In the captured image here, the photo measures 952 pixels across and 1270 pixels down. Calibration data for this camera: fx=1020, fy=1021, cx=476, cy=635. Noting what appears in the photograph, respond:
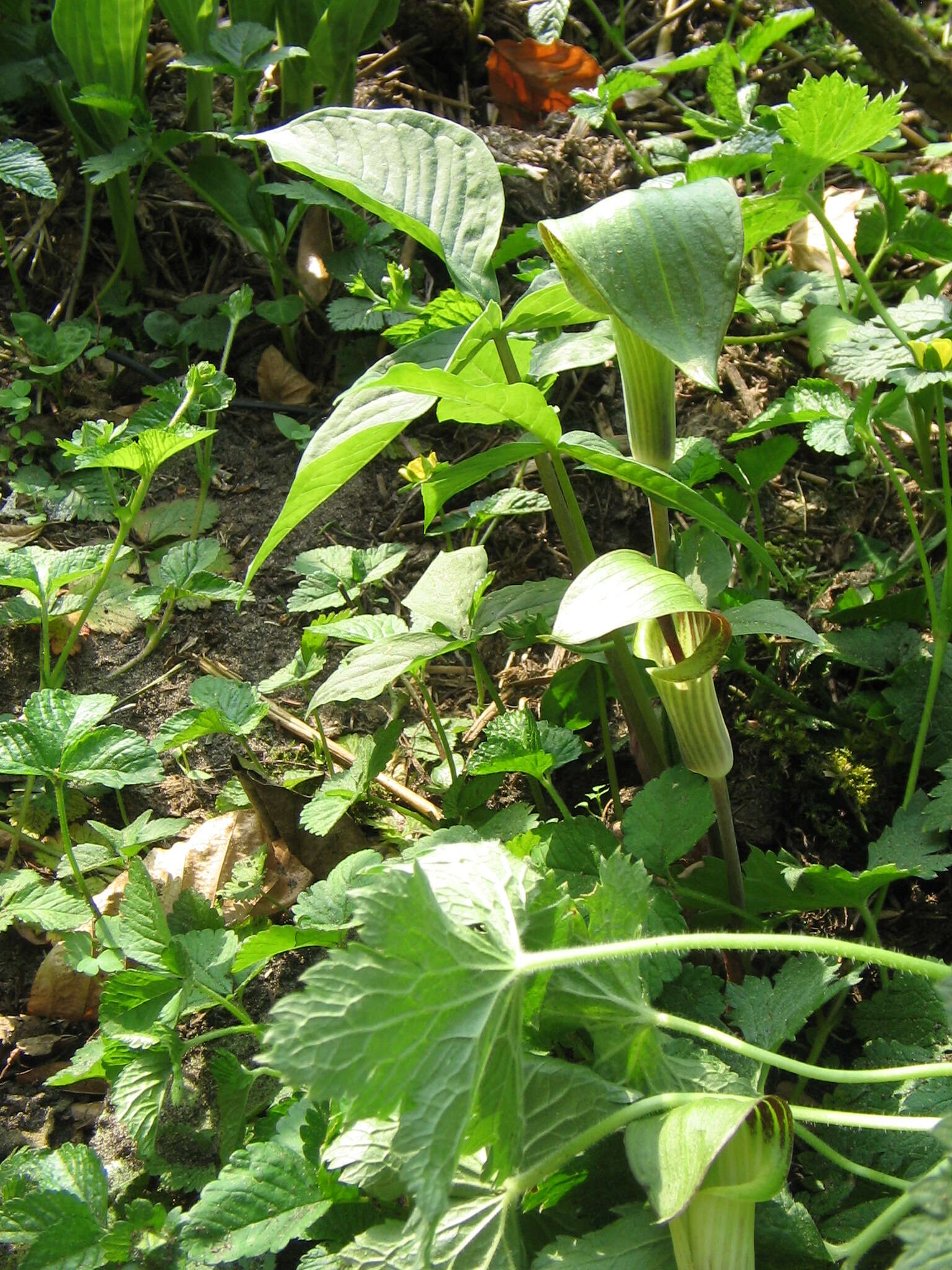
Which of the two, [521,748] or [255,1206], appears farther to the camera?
[521,748]

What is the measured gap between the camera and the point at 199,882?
1.51m

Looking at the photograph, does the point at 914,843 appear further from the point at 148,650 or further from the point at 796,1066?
the point at 148,650

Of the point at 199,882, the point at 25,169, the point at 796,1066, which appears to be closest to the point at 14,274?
the point at 25,169

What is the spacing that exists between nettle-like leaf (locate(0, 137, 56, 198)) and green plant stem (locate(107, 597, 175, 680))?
78 cm

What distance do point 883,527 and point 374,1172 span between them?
140 cm

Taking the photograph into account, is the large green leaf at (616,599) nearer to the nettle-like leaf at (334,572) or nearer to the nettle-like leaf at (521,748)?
the nettle-like leaf at (521,748)

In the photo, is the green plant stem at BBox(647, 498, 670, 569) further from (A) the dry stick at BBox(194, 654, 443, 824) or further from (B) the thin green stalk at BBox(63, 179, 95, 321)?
(B) the thin green stalk at BBox(63, 179, 95, 321)

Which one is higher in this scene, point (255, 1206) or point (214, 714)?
point (214, 714)

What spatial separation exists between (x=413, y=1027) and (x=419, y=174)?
3.11 ft

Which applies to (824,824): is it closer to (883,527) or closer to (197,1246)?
(883,527)

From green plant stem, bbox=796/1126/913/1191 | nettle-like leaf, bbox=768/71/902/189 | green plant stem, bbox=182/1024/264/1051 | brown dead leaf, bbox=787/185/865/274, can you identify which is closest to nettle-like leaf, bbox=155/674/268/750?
green plant stem, bbox=182/1024/264/1051

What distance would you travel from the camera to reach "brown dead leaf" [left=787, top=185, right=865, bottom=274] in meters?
2.13

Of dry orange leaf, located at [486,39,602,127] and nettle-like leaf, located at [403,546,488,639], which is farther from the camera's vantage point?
dry orange leaf, located at [486,39,602,127]

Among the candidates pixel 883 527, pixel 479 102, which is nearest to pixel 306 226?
pixel 479 102
